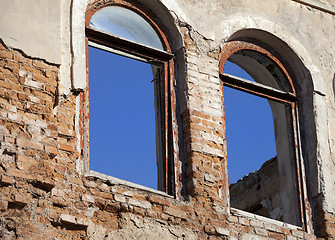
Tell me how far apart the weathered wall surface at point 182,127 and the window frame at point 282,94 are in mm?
105

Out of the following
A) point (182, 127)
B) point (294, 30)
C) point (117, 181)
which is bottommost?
point (117, 181)

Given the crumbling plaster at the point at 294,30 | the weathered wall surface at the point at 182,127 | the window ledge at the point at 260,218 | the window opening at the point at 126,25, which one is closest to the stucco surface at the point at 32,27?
the weathered wall surface at the point at 182,127

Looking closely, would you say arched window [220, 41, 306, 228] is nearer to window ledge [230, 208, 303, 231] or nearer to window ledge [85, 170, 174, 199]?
window ledge [230, 208, 303, 231]

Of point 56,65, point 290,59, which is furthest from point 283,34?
point 56,65

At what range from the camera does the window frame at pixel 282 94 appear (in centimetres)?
948

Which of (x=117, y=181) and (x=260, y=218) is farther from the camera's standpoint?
(x=260, y=218)

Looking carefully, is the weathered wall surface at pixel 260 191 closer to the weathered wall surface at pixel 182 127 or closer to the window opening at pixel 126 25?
the weathered wall surface at pixel 182 127

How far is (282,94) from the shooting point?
10117mm

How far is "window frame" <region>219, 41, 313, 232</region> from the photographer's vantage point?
9484 millimetres

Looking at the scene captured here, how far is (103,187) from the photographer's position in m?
8.12

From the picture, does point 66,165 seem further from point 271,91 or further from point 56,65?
point 271,91

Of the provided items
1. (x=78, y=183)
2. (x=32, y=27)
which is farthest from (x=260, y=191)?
(x=32, y=27)

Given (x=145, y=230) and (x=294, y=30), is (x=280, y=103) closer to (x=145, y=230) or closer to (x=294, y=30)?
(x=294, y=30)

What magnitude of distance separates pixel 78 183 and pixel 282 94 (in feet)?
10.5
